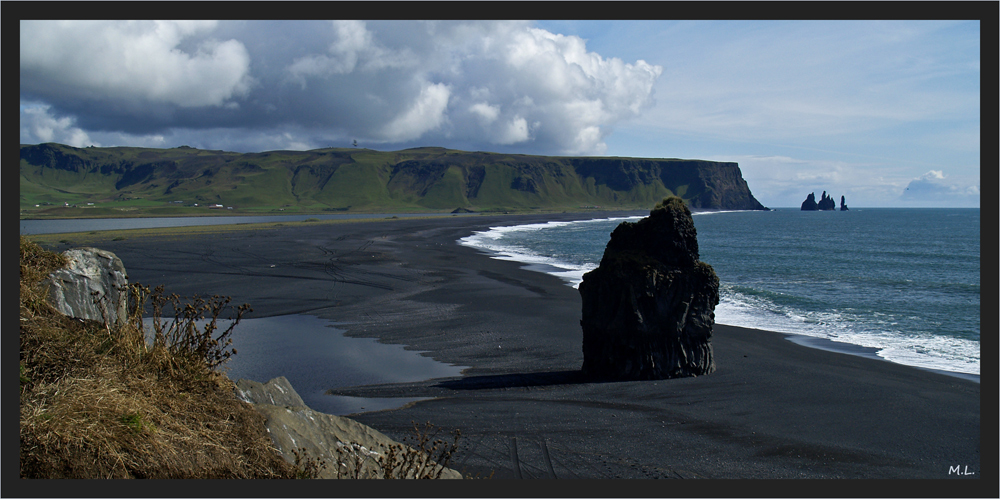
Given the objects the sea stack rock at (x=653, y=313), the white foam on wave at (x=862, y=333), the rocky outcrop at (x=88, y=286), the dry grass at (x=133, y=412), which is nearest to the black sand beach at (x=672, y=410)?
the sea stack rock at (x=653, y=313)

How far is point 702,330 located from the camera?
10.9 meters

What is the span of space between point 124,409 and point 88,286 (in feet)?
9.06

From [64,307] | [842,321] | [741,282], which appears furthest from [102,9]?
[741,282]

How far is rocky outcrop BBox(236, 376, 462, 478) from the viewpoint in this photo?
432 cm

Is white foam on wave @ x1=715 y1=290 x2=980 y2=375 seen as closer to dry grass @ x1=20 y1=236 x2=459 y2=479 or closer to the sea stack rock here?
the sea stack rock

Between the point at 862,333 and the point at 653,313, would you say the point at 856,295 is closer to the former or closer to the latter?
the point at 862,333

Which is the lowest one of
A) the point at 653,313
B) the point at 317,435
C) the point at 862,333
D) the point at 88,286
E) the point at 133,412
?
the point at 862,333

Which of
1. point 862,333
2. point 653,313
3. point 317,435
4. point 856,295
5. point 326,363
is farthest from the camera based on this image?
point 856,295

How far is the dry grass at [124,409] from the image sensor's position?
3236mm

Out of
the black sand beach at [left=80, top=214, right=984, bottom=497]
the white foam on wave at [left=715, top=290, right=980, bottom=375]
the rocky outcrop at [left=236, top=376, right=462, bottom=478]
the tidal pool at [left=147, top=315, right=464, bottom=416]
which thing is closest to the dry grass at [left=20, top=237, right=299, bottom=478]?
the rocky outcrop at [left=236, top=376, right=462, bottom=478]

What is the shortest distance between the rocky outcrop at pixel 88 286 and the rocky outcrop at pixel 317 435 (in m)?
1.58

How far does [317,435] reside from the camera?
4.74 metres

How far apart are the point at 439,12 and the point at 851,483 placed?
13.6 ft

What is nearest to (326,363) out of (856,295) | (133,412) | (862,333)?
(133,412)
